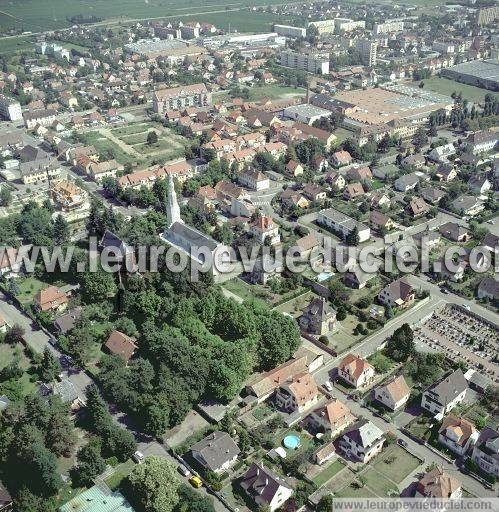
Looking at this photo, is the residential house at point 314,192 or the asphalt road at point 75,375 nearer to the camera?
the asphalt road at point 75,375

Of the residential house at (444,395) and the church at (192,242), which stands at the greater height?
the church at (192,242)

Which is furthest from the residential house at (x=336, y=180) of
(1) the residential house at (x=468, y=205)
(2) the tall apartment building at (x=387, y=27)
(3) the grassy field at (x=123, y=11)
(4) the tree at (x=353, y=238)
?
(3) the grassy field at (x=123, y=11)

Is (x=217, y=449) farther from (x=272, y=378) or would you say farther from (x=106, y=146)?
(x=106, y=146)

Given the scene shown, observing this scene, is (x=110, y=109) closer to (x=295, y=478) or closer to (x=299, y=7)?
(x=295, y=478)

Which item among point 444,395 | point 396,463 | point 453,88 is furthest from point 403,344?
point 453,88

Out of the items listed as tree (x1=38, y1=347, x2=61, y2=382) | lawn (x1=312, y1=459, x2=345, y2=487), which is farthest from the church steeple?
lawn (x1=312, y1=459, x2=345, y2=487)

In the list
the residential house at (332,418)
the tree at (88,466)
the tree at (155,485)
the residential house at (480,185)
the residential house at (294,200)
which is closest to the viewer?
the tree at (155,485)

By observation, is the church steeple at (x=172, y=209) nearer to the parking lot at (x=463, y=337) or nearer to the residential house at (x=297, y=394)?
the residential house at (x=297, y=394)
